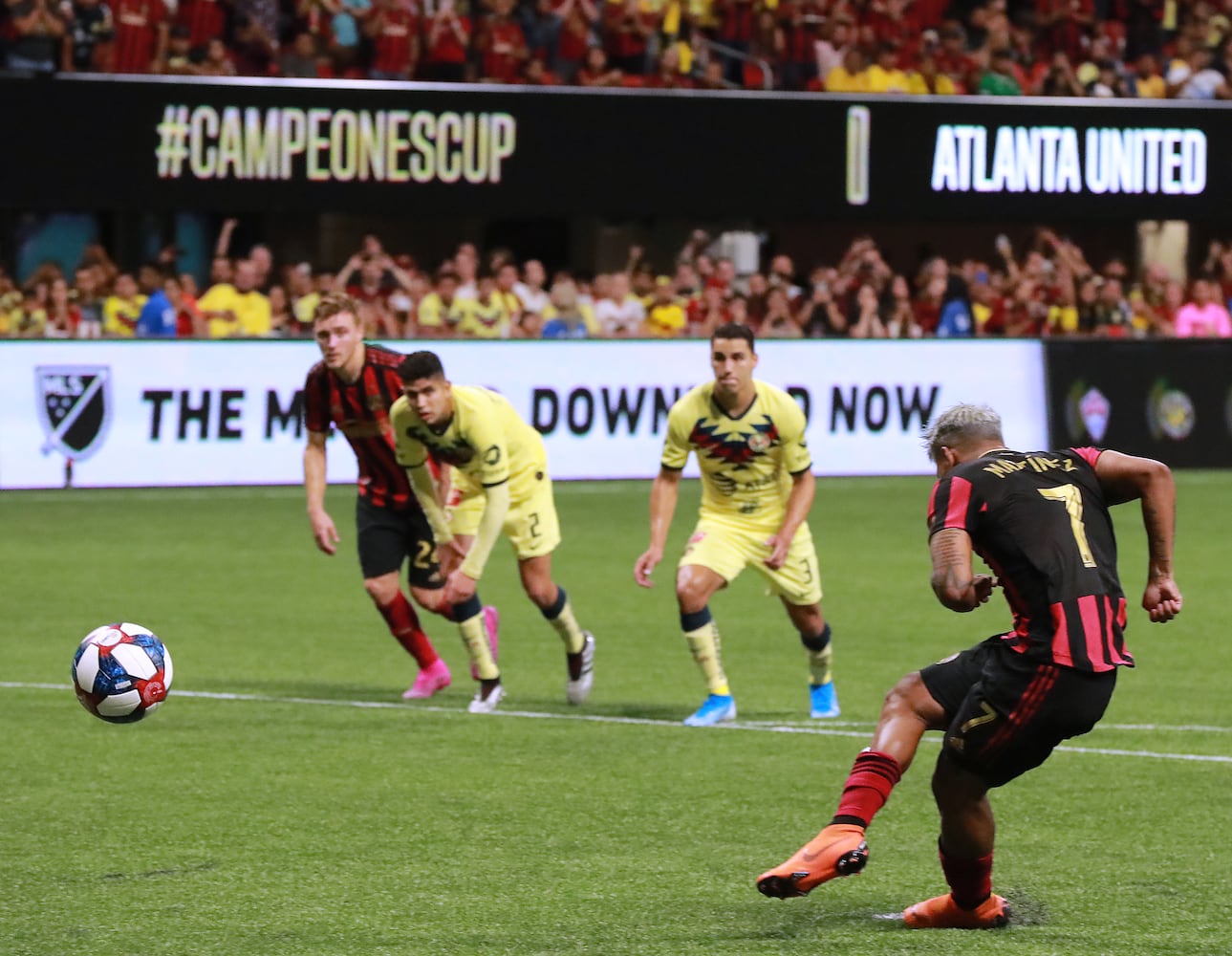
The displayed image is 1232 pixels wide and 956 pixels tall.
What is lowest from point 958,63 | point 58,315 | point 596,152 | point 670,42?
point 58,315

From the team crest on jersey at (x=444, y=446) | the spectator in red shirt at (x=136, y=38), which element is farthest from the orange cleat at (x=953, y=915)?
the spectator in red shirt at (x=136, y=38)

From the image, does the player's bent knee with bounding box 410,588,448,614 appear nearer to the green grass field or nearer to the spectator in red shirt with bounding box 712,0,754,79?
the green grass field

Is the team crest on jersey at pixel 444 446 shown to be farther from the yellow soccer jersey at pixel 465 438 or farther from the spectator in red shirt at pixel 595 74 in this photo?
the spectator in red shirt at pixel 595 74

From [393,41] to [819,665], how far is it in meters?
15.4

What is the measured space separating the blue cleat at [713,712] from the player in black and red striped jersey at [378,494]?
1.39 metres

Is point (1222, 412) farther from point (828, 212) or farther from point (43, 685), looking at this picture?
point (43, 685)

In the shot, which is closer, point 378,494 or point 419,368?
point 419,368

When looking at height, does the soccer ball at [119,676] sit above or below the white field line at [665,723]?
above

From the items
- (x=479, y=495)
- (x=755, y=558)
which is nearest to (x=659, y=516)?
(x=755, y=558)

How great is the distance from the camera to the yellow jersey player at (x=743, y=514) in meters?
10.3

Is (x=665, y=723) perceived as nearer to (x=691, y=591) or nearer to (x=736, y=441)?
(x=691, y=591)

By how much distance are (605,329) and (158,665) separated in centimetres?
1513

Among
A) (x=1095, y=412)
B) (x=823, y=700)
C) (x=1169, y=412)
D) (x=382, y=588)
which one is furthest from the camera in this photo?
(x=1169, y=412)

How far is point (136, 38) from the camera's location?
2333 centimetres
